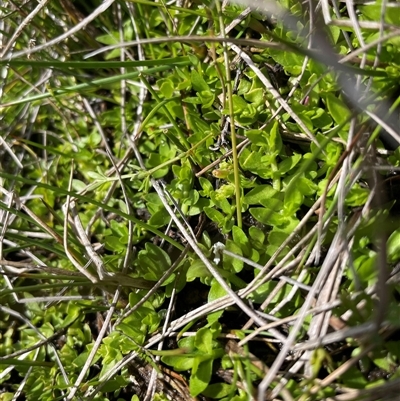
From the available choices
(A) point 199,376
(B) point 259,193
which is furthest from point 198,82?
(A) point 199,376

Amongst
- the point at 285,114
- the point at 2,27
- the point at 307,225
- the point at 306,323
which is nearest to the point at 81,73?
the point at 2,27

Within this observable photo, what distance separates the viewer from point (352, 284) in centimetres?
98

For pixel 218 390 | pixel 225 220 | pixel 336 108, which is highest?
pixel 336 108

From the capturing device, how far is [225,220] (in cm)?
113

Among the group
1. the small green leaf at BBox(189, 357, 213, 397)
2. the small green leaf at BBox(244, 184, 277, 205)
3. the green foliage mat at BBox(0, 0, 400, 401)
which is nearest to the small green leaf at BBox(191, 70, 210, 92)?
the green foliage mat at BBox(0, 0, 400, 401)

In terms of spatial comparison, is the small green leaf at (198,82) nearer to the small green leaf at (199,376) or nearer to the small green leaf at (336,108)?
the small green leaf at (336,108)

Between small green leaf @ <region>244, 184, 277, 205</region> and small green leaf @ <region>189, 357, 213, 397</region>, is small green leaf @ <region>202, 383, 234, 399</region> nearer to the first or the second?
small green leaf @ <region>189, 357, 213, 397</region>

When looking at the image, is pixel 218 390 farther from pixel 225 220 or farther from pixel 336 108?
pixel 336 108

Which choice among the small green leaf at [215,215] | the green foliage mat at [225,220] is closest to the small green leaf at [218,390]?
the green foliage mat at [225,220]

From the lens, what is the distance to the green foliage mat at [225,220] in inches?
37.6

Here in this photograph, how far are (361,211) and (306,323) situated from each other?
254 millimetres

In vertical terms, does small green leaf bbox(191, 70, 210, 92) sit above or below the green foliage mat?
above

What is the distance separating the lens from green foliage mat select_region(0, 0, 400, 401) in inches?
37.6

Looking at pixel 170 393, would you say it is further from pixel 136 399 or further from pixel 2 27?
pixel 2 27
